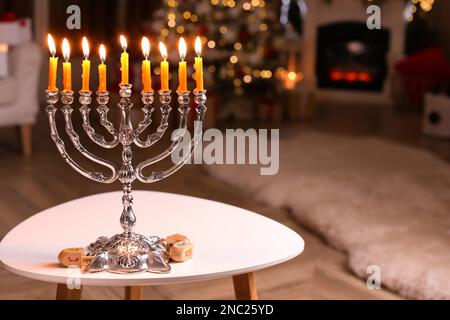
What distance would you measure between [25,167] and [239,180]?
1256 millimetres

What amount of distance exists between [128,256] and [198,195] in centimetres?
226

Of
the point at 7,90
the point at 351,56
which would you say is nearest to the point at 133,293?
the point at 7,90

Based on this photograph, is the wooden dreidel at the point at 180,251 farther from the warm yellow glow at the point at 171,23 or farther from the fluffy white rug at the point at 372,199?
the warm yellow glow at the point at 171,23

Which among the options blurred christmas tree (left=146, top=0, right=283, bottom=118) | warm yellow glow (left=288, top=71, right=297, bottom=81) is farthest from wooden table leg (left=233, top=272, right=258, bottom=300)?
warm yellow glow (left=288, top=71, right=297, bottom=81)

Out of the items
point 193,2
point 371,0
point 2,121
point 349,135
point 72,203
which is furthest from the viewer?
point 371,0

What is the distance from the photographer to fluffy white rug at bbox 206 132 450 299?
8.64ft

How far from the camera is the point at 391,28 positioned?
680 centimetres

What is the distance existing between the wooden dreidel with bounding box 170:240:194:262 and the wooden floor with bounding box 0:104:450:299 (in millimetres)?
374

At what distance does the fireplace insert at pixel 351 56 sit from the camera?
273 inches

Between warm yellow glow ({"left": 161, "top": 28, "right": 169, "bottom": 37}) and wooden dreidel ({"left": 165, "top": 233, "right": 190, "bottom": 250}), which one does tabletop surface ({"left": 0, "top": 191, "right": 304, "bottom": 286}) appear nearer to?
wooden dreidel ({"left": 165, "top": 233, "right": 190, "bottom": 250})

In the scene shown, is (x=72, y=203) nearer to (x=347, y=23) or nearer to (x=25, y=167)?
(x=25, y=167)

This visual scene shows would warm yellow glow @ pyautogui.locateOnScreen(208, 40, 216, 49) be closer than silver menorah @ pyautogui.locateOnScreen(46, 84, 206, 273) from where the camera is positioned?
No
